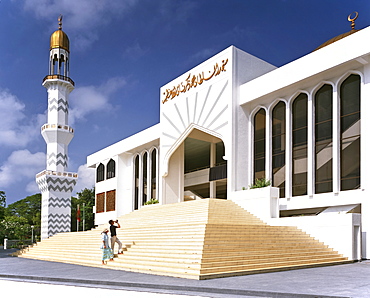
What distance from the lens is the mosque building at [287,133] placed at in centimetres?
1812

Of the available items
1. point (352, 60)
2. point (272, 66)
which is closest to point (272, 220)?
point (352, 60)

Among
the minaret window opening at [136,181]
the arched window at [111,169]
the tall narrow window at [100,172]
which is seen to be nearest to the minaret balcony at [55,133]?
the minaret window opening at [136,181]

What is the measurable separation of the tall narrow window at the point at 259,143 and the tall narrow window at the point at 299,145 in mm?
2082

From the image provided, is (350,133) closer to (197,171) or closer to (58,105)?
(197,171)

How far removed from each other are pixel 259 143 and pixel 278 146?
136 centimetres

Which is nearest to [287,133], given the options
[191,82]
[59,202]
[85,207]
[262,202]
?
[262,202]

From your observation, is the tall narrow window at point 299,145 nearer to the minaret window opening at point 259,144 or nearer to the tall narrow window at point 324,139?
the tall narrow window at point 324,139

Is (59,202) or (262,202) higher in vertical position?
(262,202)

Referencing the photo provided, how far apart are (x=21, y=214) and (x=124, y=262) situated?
166 feet

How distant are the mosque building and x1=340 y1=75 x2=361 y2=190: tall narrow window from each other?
0.04 m

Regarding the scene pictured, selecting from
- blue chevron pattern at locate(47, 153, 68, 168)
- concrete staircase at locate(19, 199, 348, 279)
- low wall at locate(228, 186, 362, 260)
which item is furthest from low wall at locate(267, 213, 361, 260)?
blue chevron pattern at locate(47, 153, 68, 168)

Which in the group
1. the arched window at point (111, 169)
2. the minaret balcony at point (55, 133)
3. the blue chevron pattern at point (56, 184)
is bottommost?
the blue chevron pattern at point (56, 184)

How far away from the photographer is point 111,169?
38.2 metres

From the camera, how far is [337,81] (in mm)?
19672
